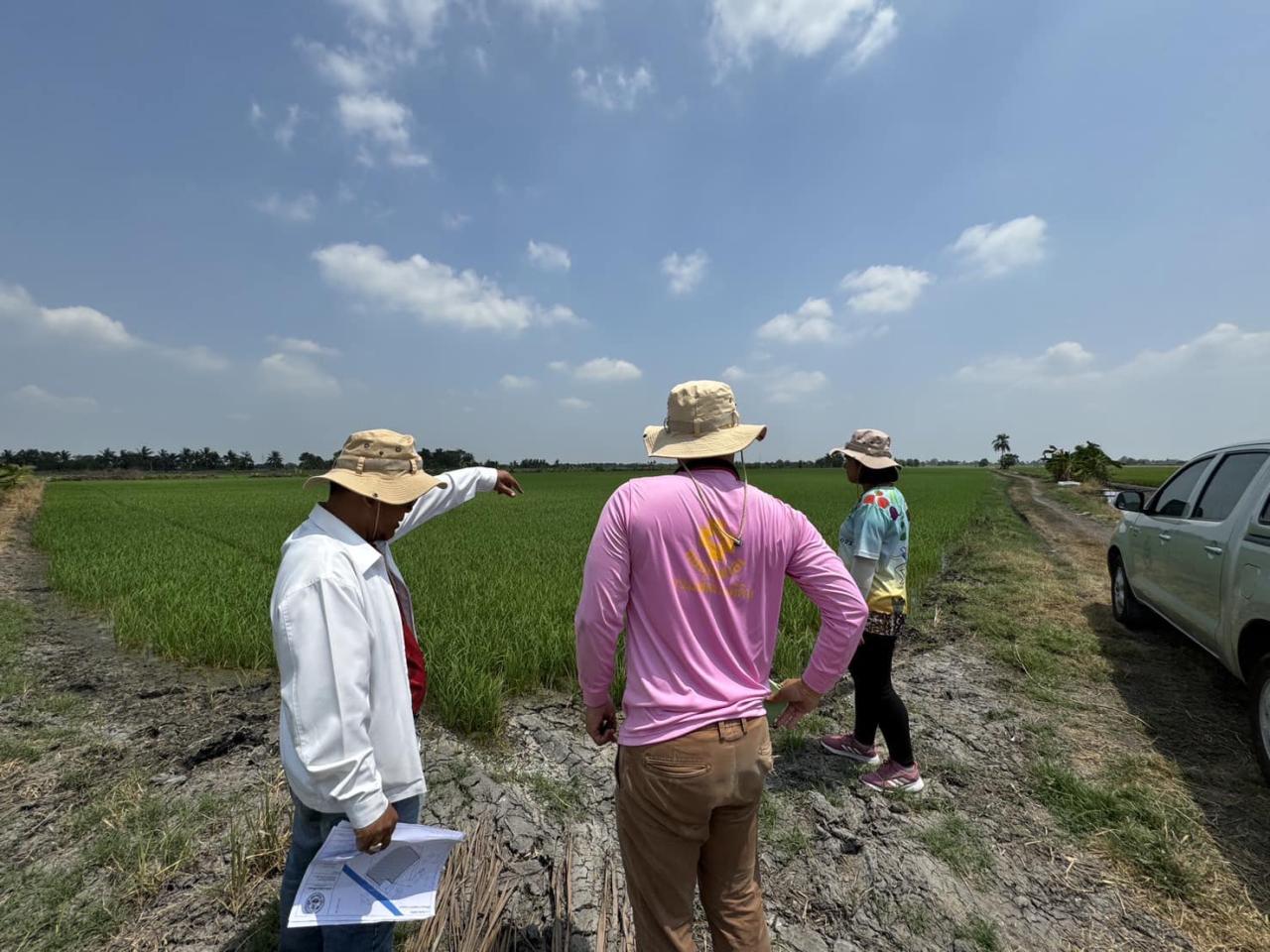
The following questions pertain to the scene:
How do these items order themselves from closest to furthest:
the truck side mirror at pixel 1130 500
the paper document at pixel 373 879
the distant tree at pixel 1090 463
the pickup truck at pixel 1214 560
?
the paper document at pixel 373 879, the pickup truck at pixel 1214 560, the truck side mirror at pixel 1130 500, the distant tree at pixel 1090 463

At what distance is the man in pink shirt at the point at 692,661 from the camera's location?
Answer: 52.6 inches

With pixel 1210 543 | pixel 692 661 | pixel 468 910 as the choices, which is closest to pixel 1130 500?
pixel 1210 543

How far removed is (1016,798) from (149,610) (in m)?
6.93

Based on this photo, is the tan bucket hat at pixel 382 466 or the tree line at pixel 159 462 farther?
the tree line at pixel 159 462

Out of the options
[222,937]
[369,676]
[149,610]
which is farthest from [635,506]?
[149,610]

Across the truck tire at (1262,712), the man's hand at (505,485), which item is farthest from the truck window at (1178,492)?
the man's hand at (505,485)

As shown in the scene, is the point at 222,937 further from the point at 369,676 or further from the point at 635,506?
the point at 635,506

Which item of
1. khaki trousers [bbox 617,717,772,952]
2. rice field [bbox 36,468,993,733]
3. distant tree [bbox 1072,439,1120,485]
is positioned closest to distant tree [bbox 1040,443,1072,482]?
distant tree [bbox 1072,439,1120,485]

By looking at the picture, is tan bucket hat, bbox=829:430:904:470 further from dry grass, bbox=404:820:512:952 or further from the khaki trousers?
dry grass, bbox=404:820:512:952

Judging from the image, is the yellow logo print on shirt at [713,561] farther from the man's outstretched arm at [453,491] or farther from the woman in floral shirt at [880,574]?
the woman in floral shirt at [880,574]

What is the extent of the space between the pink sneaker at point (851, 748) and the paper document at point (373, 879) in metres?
2.45

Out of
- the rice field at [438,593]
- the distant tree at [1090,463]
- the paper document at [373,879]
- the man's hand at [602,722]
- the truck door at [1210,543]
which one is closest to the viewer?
the paper document at [373,879]

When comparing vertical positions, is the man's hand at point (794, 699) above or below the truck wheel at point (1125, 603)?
above

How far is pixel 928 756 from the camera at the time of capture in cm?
318
